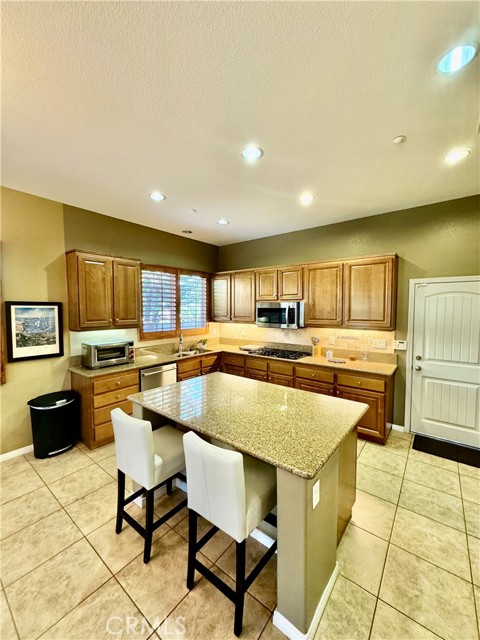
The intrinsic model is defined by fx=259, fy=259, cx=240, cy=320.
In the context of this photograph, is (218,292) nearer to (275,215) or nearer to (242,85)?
(275,215)

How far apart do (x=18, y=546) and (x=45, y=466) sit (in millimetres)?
1094

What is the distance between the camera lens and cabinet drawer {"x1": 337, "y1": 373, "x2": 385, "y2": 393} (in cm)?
324

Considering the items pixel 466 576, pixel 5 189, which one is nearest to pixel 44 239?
pixel 5 189

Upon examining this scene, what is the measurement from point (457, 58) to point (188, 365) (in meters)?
4.22

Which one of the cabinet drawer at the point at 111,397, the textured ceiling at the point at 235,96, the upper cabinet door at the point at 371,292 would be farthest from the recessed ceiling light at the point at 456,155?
the cabinet drawer at the point at 111,397

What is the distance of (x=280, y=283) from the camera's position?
441 cm

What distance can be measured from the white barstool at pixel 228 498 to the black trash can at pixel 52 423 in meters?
2.32

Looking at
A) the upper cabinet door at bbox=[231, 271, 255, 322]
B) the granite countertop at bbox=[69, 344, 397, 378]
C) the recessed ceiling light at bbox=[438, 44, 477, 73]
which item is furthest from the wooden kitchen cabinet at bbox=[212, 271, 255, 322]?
the recessed ceiling light at bbox=[438, 44, 477, 73]

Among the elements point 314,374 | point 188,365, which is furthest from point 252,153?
point 188,365

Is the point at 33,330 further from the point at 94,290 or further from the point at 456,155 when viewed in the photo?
the point at 456,155

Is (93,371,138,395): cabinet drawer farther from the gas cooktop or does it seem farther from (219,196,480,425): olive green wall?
(219,196,480,425): olive green wall

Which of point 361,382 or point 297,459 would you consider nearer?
point 297,459

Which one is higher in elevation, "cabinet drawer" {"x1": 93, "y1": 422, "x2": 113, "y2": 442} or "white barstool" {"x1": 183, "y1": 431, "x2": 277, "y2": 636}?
"white barstool" {"x1": 183, "y1": 431, "x2": 277, "y2": 636}

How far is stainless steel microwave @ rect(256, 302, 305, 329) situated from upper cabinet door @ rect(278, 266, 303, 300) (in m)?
0.14
